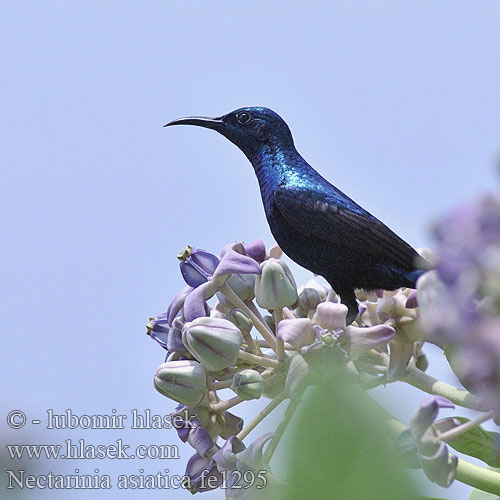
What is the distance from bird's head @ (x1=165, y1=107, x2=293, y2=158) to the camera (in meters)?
3.23

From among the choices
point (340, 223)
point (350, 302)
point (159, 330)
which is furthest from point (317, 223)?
point (159, 330)

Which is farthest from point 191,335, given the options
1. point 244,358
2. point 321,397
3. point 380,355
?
point 321,397

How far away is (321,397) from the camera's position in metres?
0.46

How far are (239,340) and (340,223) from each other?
1.02m

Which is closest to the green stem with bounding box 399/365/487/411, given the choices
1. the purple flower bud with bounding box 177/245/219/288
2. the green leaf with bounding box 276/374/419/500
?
the purple flower bud with bounding box 177/245/219/288

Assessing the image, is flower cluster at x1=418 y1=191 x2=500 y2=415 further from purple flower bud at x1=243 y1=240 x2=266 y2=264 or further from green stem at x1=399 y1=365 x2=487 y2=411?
purple flower bud at x1=243 y1=240 x2=266 y2=264

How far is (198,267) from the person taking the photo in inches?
84.2

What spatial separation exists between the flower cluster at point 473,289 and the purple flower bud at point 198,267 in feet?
4.21

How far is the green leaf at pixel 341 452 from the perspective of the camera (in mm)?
433

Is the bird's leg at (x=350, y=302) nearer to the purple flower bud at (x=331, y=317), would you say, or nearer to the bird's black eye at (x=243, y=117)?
the purple flower bud at (x=331, y=317)

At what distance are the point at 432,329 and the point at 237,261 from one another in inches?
44.9

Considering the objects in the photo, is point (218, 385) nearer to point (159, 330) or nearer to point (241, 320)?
point (241, 320)

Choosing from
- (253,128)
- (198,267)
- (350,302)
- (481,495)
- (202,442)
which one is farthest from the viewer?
(253,128)

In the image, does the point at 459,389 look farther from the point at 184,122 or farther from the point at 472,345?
the point at 184,122
